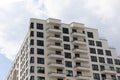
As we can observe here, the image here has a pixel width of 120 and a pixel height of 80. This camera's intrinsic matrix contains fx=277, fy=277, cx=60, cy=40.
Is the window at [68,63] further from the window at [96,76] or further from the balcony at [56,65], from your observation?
the window at [96,76]

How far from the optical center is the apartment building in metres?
97.4

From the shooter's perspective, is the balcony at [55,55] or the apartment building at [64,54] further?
the balcony at [55,55]

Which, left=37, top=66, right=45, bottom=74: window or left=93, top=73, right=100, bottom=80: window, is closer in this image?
left=37, top=66, right=45, bottom=74: window

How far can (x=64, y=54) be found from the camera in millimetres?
102625

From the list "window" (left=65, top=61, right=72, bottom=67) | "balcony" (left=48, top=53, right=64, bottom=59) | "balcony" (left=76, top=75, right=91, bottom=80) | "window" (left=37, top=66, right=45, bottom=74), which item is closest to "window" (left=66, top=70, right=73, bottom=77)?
"window" (left=65, top=61, right=72, bottom=67)

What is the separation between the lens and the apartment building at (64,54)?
3834 inches

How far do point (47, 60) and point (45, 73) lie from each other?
17.1 ft

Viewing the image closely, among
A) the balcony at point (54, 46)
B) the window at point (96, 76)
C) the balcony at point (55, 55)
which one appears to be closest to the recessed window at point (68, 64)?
the balcony at point (55, 55)

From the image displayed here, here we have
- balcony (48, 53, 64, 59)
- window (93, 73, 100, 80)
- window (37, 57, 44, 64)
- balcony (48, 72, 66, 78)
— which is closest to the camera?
balcony (48, 72, 66, 78)

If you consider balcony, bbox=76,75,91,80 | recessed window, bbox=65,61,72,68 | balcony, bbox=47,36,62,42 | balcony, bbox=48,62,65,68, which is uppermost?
balcony, bbox=47,36,62,42

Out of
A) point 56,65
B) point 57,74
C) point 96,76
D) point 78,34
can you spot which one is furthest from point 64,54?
point 96,76

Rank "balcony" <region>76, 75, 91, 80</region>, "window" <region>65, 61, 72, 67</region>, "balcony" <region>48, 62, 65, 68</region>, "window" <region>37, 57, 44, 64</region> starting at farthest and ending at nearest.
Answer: "window" <region>65, 61, 72, 67</region>
"balcony" <region>76, 75, 91, 80</region>
"window" <region>37, 57, 44, 64</region>
"balcony" <region>48, 62, 65, 68</region>

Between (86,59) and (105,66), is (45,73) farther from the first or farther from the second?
(105,66)

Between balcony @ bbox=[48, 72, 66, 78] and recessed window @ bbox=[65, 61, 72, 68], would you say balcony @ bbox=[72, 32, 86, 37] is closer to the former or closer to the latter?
recessed window @ bbox=[65, 61, 72, 68]
